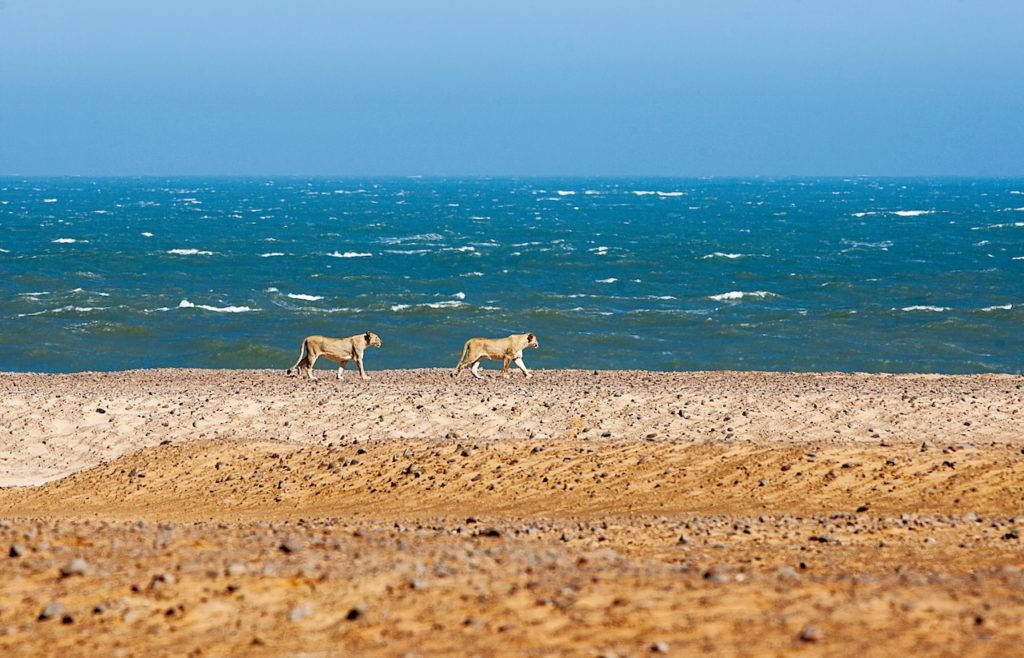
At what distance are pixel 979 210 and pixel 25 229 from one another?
94.9m

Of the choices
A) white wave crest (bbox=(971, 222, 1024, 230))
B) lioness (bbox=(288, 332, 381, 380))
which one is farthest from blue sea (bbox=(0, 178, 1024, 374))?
lioness (bbox=(288, 332, 381, 380))

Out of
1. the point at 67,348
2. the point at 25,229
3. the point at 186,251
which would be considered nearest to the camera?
the point at 67,348

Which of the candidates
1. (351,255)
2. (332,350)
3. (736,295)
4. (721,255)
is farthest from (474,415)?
(721,255)

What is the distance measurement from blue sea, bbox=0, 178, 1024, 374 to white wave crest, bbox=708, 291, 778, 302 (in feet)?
0.44

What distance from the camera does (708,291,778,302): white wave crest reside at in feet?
165

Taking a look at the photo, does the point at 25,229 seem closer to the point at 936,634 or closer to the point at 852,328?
the point at 852,328

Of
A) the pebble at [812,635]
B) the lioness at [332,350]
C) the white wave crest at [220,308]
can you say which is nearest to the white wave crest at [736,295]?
the white wave crest at [220,308]

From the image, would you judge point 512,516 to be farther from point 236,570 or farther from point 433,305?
point 433,305

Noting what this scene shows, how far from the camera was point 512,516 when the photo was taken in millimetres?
14000

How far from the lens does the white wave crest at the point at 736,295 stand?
50.1m

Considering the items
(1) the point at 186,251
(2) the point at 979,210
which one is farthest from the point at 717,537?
(2) the point at 979,210

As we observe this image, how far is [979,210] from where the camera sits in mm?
133125

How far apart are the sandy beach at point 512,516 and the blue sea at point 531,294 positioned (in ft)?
34.7

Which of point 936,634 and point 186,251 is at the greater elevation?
point 936,634
